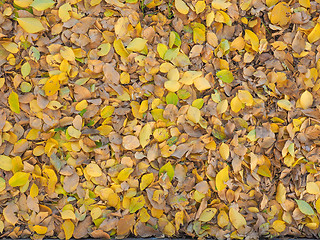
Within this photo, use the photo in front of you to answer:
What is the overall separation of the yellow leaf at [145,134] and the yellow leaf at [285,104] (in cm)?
50

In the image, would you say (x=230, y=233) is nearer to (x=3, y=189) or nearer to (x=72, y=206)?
(x=72, y=206)

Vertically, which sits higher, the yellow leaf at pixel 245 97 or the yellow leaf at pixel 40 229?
the yellow leaf at pixel 245 97

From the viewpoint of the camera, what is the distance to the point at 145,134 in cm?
124

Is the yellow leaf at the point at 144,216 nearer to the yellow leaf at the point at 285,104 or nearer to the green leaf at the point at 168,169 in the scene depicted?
the green leaf at the point at 168,169

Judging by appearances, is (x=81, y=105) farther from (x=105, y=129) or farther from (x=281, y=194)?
(x=281, y=194)

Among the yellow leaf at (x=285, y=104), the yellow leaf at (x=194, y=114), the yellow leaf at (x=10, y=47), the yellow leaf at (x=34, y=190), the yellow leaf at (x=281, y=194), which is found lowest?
the yellow leaf at (x=34, y=190)

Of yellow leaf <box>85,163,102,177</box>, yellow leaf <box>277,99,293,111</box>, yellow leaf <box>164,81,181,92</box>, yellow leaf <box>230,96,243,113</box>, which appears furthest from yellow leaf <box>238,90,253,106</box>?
yellow leaf <box>85,163,102,177</box>

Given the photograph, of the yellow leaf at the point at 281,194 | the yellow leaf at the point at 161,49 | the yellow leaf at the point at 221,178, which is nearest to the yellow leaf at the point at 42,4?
the yellow leaf at the point at 161,49

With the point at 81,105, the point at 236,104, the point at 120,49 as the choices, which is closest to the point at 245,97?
the point at 236,104

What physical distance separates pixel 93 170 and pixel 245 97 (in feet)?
2.06

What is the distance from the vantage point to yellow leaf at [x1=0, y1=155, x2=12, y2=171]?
122 centimetres

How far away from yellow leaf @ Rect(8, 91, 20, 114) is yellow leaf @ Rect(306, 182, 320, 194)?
112cm

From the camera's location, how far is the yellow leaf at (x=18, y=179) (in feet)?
3.96

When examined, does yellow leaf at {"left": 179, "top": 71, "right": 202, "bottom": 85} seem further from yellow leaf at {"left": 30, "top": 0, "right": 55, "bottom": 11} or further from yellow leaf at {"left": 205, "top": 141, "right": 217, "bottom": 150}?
yellow leaf at {"left": 30, "top": 0, "right": 55, "bottom": 11}
